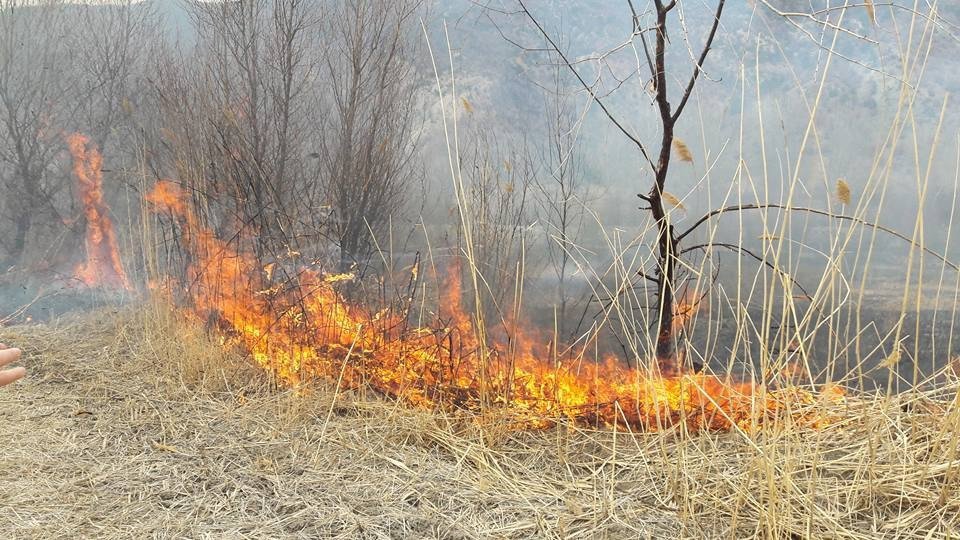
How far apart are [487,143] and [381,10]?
938 millimetres

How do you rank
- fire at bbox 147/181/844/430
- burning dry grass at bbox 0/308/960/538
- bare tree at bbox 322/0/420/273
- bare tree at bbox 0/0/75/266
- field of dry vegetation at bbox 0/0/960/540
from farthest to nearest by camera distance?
bare tree at bbox 0/0/75/266 → bare tree at bbox 322/0/420/273 → fire at bbox 147/181/844/430 → field of dry vegetation at bbox 0/0/960/540 → burning dry grass at bbox 0/308/960/538

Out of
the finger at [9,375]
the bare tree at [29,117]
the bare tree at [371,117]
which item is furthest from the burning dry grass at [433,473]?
the bare tree at [29,117]

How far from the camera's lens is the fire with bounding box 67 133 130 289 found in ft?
15.9

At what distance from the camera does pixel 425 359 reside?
9.42 ft

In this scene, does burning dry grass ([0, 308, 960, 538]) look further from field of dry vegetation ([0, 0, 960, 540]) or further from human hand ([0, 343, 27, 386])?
human hand ([0, 343, 27, 386])

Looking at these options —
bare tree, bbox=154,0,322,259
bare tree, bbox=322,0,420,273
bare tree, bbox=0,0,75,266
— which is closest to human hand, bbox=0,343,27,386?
bare tree, bbox=322,0,420,273

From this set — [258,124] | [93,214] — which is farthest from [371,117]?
[93,214]

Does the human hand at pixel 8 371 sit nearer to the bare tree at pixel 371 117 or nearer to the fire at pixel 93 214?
the bare tree at pixel 371 117

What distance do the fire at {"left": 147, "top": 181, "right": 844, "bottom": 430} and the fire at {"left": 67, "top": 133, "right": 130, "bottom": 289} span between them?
1320 mm

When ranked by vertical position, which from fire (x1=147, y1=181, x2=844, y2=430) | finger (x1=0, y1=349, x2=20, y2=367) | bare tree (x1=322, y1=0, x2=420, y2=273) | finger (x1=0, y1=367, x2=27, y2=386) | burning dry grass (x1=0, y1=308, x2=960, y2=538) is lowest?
burning dry grass (x1=0, y1=308, x2=960, y2=538)

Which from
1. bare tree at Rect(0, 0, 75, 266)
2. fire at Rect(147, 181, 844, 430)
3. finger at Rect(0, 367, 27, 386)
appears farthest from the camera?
bare tree at Rect(0, 0, 75, 266)

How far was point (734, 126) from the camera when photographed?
2.99 m

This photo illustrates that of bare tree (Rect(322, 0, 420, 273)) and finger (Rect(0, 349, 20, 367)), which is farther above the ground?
bare tree (Rect(322, 0, 420, 273))

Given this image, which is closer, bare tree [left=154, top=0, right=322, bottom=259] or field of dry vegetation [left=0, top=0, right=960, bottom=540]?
field of dry vegetation [left=0, top=0, right=960, bottom=540]
